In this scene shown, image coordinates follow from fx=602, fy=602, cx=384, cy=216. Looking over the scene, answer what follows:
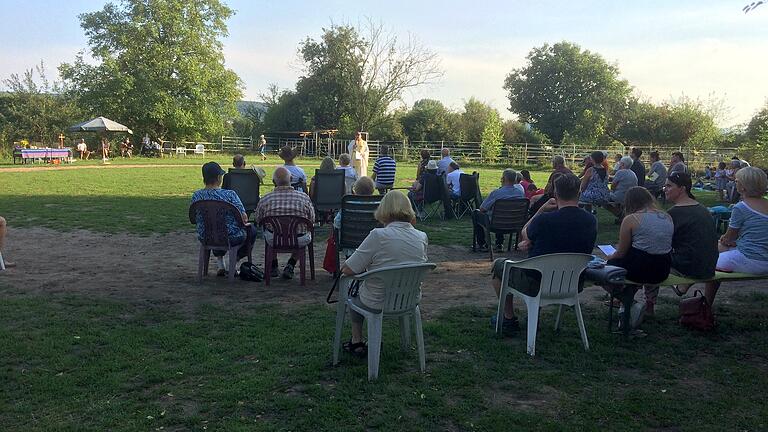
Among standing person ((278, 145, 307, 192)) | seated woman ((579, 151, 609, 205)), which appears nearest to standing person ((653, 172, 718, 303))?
seated woman ((579, 151, 609, 205))

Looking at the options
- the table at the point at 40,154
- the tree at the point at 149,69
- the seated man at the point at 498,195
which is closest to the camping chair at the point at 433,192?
the seated man at the point at 498,195

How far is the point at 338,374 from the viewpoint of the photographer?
3.84 meters

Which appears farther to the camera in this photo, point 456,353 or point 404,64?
point 404,64

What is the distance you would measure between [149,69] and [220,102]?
5.48 metres

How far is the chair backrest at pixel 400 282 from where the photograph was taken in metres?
3.70

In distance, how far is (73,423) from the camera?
3.09 metres

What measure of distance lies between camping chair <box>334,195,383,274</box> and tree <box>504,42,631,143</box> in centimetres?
5300

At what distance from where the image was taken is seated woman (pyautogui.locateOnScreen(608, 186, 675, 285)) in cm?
454

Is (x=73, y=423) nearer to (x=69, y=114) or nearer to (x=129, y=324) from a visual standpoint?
(x=129, y=324)

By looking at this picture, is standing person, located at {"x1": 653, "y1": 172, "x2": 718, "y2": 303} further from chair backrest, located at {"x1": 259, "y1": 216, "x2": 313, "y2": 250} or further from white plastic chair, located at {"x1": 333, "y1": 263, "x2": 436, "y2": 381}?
chair backrest, located at {"x1": 259, "y1": 216, "x2": 313, "y2": 250}

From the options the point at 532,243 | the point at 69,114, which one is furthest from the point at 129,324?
the point at 69,114

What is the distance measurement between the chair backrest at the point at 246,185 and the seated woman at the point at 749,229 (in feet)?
19.4

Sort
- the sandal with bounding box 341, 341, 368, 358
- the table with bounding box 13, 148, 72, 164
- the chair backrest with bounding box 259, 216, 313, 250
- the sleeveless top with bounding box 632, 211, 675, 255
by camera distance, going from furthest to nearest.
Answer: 1. the table with bounding box 13, 148, 72, 164
2. the chair backrest with bounding box 259, 216, 313, 250
3. the sleeveless top with bounding box 632, 211, 675, 255
4. the sandal with bounding box 341, 341, 368, 358

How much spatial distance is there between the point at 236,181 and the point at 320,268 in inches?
92.5
